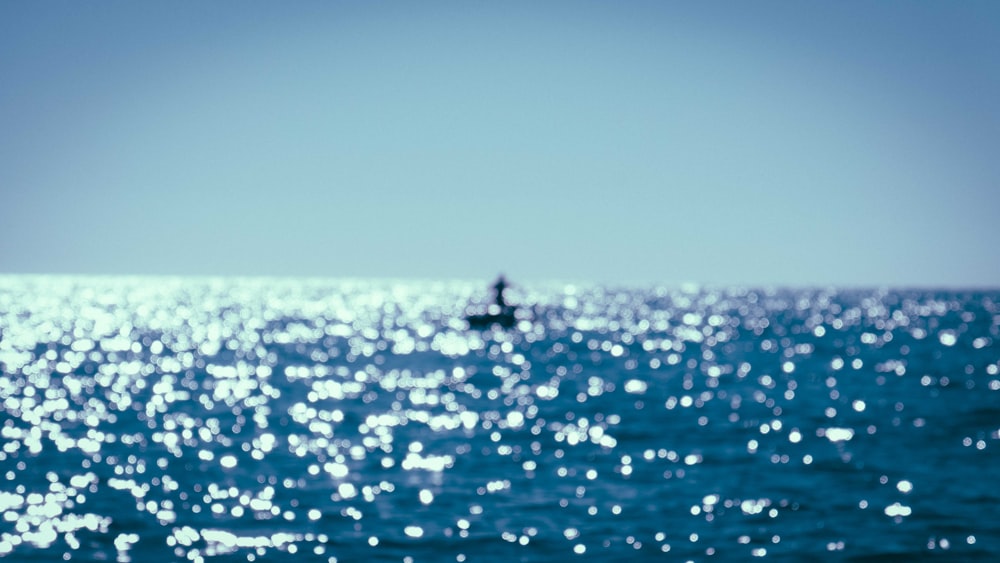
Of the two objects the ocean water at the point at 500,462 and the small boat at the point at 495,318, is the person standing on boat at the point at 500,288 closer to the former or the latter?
the small boat at the point at 495,318

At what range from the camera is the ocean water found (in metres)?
18.1

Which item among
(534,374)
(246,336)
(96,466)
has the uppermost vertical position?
(246,336)

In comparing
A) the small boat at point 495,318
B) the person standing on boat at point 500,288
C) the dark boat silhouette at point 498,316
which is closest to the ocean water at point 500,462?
the person standing on boat at point 500,288

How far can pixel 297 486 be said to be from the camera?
22922 mm

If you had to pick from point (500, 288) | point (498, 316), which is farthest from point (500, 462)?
point (498, 316)

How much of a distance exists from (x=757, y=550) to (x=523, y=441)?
518 inches

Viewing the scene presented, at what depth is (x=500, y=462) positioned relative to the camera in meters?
26.3

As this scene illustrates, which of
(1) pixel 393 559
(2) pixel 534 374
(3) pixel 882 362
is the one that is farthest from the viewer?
(3) pixel 882 362

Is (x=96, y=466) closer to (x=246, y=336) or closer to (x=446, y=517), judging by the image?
(x=446, y=517)

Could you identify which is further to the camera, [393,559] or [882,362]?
[882,362]

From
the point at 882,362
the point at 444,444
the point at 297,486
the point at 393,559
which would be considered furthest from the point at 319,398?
the point at 882,362

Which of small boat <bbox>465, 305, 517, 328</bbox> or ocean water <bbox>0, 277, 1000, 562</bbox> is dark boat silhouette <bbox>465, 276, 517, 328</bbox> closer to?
small boat <bbox>465, 305, 517, 328</bbox>

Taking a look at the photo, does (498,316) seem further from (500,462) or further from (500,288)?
(500,462)

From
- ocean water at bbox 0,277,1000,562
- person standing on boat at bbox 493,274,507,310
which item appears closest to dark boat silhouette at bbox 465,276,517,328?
person standing on boat at bbox 493,274,507,310
